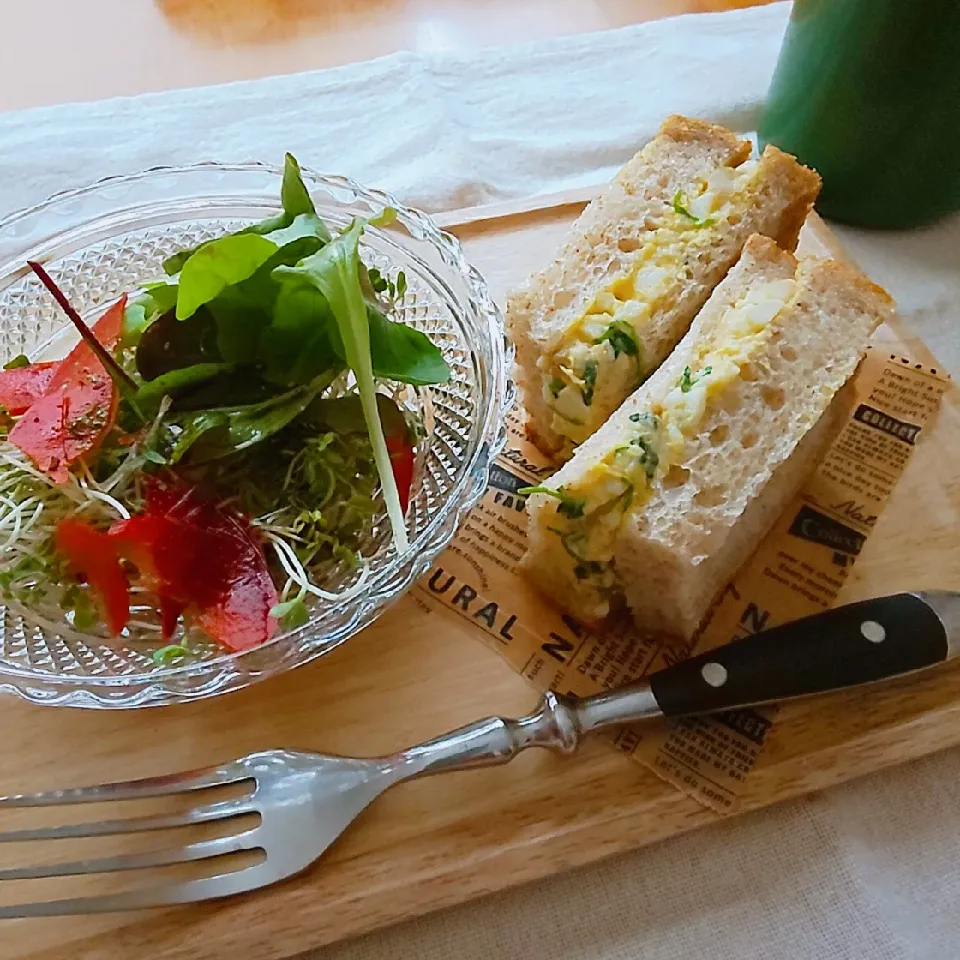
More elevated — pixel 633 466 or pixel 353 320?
pixel 353 320

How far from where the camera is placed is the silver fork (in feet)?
3.03

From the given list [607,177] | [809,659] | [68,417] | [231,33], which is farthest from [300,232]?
[231,33]

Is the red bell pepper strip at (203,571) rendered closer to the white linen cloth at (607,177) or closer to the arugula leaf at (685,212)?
the white linen cloth at (607,177)

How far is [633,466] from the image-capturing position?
107 cm

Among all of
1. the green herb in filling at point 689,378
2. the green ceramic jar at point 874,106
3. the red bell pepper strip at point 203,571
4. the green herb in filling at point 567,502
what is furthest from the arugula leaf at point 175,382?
the green ceramic jar at point 874,106

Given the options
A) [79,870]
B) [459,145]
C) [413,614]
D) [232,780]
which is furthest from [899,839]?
[459,145]

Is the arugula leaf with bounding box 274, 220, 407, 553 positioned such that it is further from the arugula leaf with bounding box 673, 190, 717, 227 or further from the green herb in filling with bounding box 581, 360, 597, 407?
the arugula leaf with bounding box 673, 190, 717, 227

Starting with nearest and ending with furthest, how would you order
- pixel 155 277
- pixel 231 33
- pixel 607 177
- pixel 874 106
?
pixel 155 277 < pixel 874 106 < pixel 607 177 < pixel 231 33

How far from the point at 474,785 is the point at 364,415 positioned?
1.27 feet

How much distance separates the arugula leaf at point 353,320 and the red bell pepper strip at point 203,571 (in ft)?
0.46

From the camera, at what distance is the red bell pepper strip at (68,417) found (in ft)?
3.40

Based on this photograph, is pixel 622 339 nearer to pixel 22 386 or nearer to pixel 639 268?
pixel 639 268

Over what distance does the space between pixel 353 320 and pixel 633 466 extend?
12.7 inches

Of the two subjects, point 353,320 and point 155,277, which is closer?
point 353,320
